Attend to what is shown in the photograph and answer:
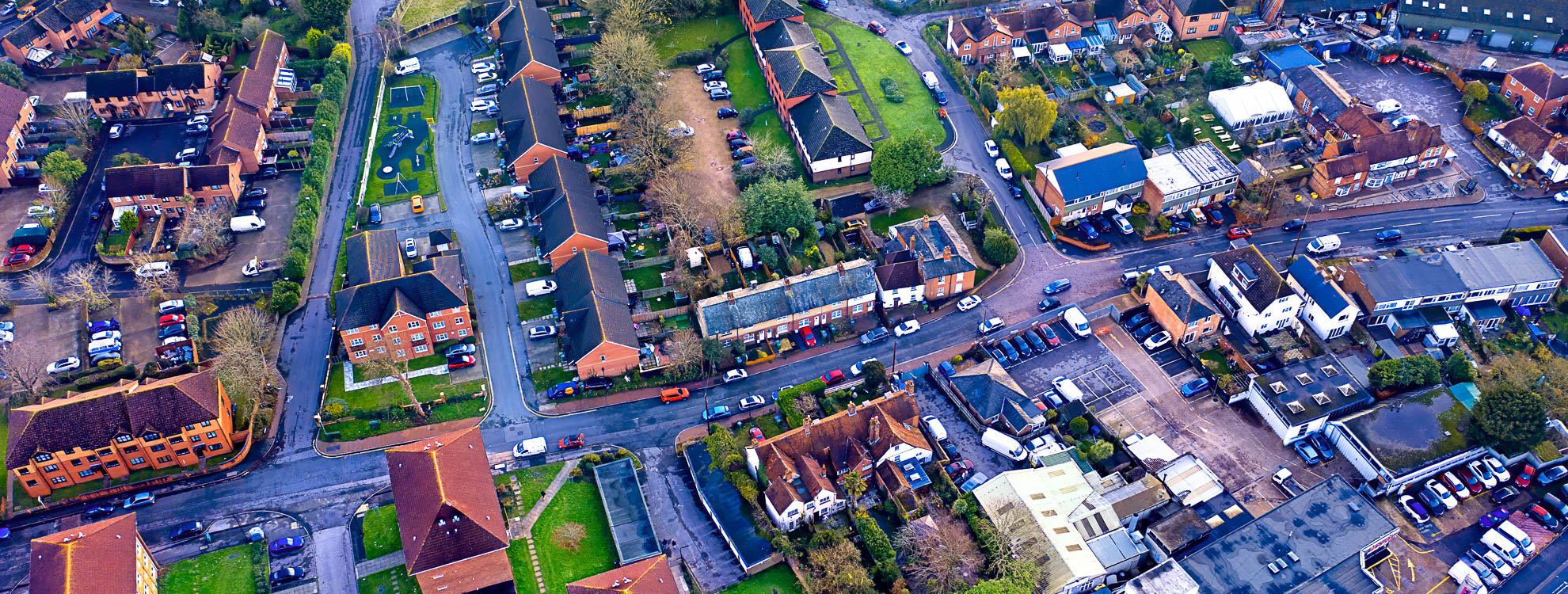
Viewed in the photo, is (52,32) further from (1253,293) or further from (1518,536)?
(1518,536)

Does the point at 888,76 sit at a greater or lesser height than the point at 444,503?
greater

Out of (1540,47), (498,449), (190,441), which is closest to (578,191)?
(498,449)

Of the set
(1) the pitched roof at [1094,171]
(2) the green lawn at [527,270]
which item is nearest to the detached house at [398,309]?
(2) the green lawn at [527,270]

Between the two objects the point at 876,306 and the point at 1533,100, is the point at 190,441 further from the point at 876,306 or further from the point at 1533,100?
the point at 1533,100

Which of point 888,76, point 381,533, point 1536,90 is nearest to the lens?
point 381,533

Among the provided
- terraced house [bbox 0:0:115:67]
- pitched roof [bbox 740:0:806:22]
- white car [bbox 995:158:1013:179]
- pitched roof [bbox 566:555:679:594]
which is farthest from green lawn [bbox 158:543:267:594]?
terraced house [bbox 0:0:115:67]

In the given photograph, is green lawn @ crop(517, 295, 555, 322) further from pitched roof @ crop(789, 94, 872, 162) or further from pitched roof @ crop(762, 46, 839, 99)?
pitched roof @ crop(762, 46, 839, 99)

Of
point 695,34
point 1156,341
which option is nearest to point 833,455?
point 1156,341
